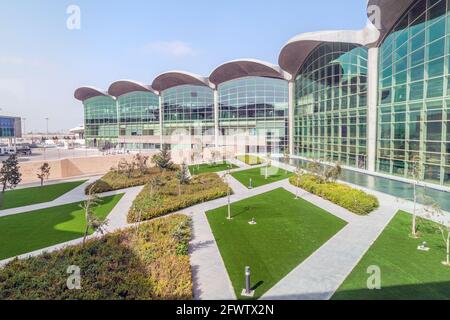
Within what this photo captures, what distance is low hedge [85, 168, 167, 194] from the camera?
2200 centimetres

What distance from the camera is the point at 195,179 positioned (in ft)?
78.1

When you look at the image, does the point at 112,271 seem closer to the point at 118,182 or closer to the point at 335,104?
the point at 118,182

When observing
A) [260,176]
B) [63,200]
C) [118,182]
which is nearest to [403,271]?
[260,176]

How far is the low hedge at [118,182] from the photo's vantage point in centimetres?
2200

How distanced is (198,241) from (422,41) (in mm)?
20404

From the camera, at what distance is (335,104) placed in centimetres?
3136

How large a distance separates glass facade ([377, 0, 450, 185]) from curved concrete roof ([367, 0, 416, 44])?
0.41 metres

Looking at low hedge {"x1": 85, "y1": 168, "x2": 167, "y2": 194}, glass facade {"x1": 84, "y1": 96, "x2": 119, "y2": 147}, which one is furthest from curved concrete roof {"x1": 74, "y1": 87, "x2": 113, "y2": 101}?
low hedge {"x1": 85, "y1": 168, "x2": 167, "y2": 194}

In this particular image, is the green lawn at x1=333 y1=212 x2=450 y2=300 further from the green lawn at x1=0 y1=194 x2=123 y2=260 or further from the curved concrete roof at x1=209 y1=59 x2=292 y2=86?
the curved concrete roof at x1=209 y1=59 x2=292 y2=86

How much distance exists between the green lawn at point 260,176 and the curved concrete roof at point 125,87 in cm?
3565

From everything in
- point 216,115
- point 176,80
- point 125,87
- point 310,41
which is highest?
point 125,87

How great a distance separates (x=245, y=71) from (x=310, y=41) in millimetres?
14790

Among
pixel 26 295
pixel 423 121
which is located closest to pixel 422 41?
pixel 423 121
